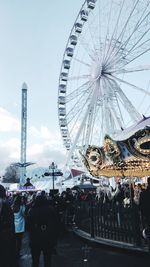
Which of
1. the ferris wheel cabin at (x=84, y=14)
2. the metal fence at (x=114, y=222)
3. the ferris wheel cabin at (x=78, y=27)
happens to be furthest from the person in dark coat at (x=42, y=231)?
the ferris wheel cabin at (x=78, y=27)

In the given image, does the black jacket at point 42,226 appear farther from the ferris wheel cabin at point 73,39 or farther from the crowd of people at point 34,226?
the ferris wheel cabin at point 73,39

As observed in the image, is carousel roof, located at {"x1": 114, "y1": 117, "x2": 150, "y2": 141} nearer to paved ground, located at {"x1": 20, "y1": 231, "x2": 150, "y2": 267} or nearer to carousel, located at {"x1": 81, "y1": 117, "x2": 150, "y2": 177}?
carousel, located at {"x1": 81, "y1": 117, "x2": 150, "y2": 177}

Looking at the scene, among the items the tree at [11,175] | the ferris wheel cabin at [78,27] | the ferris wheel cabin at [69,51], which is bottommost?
the tree at [11,175]

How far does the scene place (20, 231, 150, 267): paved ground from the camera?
20.9 ft

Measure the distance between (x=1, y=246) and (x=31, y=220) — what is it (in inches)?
70.4

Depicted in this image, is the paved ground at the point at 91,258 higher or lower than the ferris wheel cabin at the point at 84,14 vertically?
lower

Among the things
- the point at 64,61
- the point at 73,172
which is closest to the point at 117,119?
the point at 64,61

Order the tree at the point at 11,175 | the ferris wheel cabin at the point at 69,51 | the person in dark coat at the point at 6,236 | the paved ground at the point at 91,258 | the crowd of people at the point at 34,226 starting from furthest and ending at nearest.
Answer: the tree at the point at 11,175
the ferris wheel cabin at the point at 69,51
the paved ground at the point at 91,258
the crowd of people at the point at 34,226
the person in dark coat at the point at 6,236

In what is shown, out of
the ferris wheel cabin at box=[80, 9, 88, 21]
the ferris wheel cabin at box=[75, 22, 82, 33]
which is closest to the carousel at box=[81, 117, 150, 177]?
the ferris wheel cabin at box=[80, 9, 88, 21]

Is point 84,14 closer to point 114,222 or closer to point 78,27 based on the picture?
point 78,27

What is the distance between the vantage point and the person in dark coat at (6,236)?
3379 mm

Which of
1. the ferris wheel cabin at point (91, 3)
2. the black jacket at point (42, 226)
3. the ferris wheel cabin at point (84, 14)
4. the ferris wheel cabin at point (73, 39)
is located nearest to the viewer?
the black jacket at point (42, 226)

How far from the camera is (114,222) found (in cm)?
816

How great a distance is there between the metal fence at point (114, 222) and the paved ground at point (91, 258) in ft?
1.44
